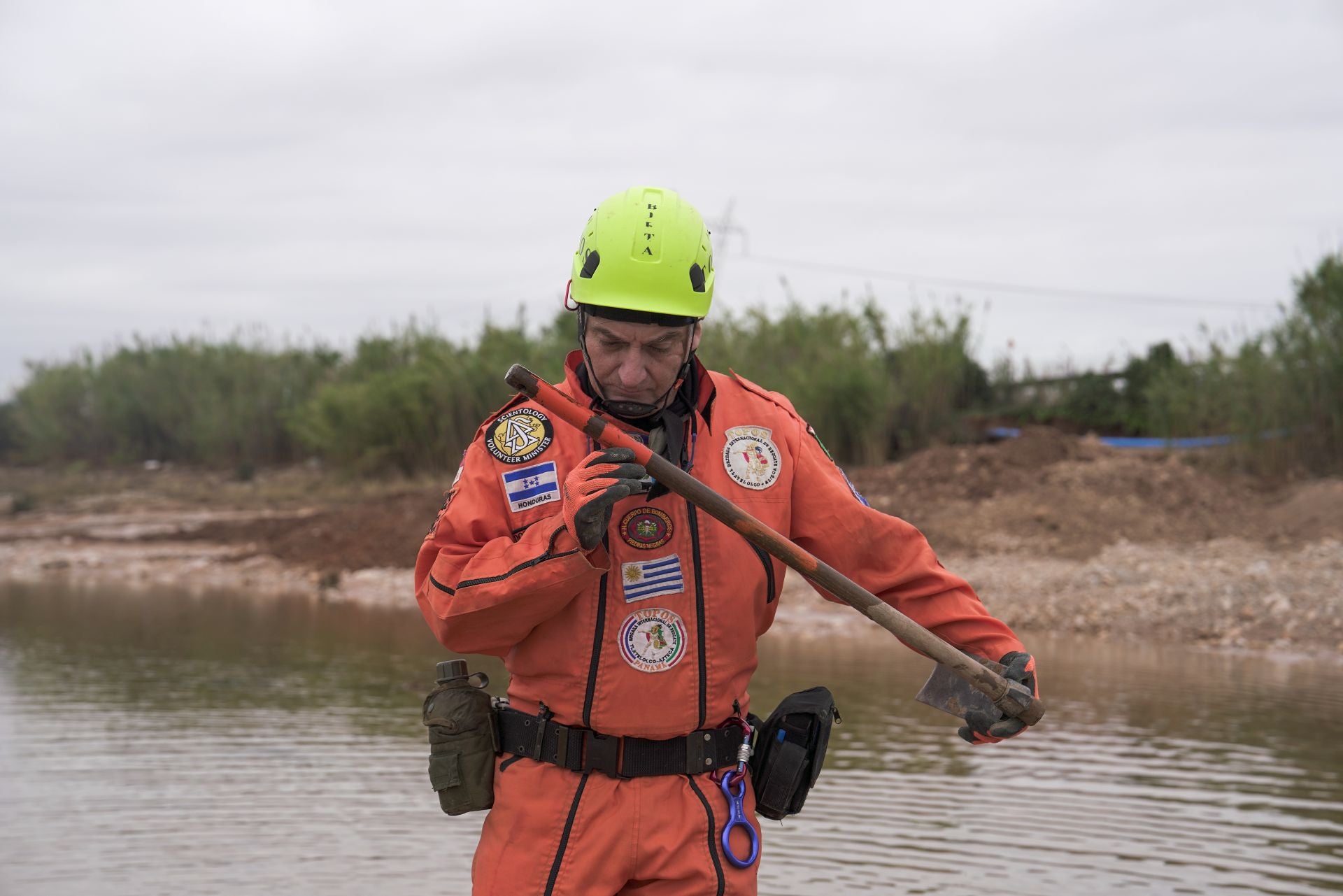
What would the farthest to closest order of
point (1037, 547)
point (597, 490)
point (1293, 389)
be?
point (1293, 389) < point (1037, 547) < point (597, 490)

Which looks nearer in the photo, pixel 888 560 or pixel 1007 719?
pixel 1007 719

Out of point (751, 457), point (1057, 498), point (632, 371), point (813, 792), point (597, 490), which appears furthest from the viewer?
point (1057, 498)

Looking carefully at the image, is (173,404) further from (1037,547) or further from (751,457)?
(751,457)

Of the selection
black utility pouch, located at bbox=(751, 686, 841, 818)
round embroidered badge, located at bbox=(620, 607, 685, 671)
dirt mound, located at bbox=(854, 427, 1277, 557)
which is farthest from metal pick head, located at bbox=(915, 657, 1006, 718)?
dirt mound, located at bbox=(854, 427, 1277, 557)

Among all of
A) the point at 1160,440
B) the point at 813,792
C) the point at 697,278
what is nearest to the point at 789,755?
the point at 697,278

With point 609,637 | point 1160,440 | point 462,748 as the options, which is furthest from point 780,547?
point 1160,440

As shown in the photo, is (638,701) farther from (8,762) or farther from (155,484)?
(155,484)

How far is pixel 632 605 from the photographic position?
259 cm

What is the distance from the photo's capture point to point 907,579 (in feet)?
9.11

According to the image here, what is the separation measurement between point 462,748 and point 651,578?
0.51 m

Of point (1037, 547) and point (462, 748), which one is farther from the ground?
point (462, 748)

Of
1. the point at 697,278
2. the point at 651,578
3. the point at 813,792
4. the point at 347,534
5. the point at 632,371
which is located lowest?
the point at 347,534

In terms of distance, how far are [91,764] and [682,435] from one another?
17.0ft

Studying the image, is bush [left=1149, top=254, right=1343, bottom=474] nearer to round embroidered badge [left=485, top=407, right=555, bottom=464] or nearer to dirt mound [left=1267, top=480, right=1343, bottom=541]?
dirt mound [left=1267, top=480, right=1343, bottom=541]
